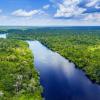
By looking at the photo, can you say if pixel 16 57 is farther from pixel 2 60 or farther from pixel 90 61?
pixel 90 61

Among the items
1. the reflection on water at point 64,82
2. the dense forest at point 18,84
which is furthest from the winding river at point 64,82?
the dense forest at point 18,84

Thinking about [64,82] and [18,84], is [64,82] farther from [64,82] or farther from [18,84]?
[18,84]

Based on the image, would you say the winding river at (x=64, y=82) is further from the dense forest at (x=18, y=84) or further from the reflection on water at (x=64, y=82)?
the dense forest at (x=18, y=84)

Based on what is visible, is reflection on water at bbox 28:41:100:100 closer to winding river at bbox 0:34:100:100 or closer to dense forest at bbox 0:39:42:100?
winding river at bbox 0:34:100:100

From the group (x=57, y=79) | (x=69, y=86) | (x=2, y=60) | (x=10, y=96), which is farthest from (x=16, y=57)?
(x=10, y=96)

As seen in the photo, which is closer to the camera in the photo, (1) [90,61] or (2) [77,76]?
(2) [77,76]

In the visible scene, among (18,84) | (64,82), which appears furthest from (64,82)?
(18,84)

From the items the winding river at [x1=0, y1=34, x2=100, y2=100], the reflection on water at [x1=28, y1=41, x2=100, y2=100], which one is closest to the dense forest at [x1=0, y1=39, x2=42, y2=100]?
the winding river at [x1=0, y1=34, x2=100, y2=100]

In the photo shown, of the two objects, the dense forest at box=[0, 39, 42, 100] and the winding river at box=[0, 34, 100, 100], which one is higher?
the dense forest at box=[0, 39, 42, 100]
